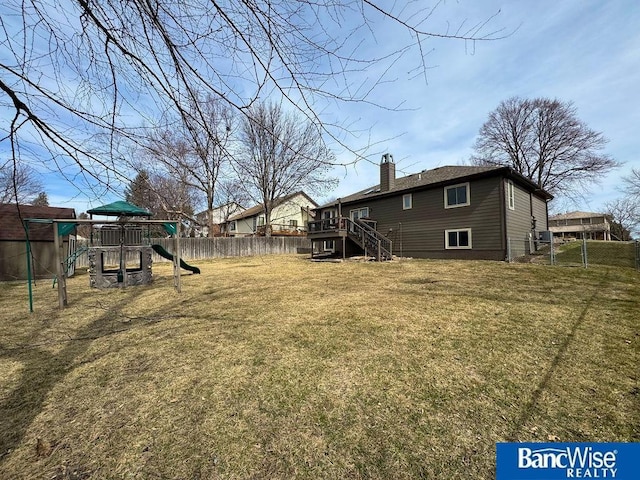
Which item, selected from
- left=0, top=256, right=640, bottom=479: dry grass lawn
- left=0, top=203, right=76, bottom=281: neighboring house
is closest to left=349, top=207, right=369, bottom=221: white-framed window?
left=0, top=256, right=640, bottom=479: dry grass lawn

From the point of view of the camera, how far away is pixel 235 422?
Answer: 2346 mm

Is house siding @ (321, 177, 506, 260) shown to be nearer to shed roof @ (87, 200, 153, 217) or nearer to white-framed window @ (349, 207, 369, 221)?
white-framed window @ (349, 207, 369, 221)

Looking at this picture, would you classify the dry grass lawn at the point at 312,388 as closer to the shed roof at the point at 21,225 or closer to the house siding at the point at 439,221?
the house siding at the point at 439,221

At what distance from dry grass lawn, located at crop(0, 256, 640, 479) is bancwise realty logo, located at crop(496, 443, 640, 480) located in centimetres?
9

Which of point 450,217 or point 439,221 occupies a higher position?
point 450,217

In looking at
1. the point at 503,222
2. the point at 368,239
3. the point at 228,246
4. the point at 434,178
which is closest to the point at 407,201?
the point at 434,178

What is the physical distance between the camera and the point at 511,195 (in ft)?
45.3

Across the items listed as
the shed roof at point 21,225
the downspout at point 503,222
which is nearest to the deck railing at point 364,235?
the downspout at point 503,222

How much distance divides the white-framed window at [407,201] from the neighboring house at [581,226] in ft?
107

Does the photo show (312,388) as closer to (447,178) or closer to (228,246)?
(447,178)

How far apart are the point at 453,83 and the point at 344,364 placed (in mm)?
3203

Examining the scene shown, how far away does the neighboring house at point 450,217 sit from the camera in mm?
13273

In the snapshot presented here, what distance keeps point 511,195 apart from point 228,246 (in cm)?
2040

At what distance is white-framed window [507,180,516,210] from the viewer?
1353cm
